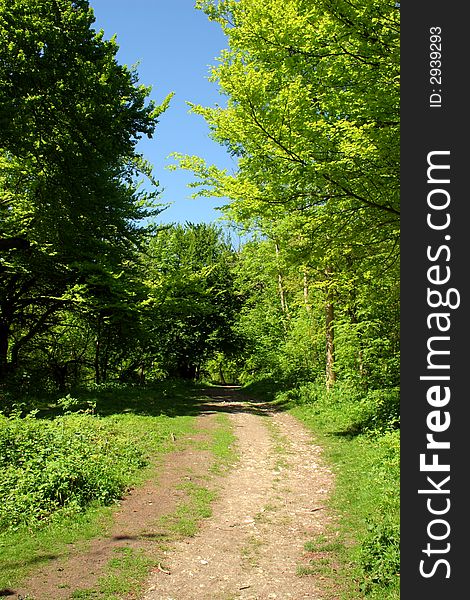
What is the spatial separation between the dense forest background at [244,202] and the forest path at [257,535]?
122cm

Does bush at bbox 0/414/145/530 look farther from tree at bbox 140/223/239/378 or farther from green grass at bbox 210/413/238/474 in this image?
tree at bbox 140/223/239/378

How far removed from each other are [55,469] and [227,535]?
3295 millimetres

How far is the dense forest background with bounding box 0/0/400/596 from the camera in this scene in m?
7.06

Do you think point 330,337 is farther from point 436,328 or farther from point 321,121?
point 436,328

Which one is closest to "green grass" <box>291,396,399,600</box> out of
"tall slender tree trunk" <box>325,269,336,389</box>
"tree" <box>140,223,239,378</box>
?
"tall slender tree trunk" <box>325,269,336,389</box>

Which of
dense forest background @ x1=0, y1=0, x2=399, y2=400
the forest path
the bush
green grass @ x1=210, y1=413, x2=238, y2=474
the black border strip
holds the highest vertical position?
dense forest background @ x1=0, y1=0, x2=399, y2=400

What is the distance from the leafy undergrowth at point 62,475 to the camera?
6.42m

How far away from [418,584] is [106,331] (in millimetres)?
20961

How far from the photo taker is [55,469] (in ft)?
26.8

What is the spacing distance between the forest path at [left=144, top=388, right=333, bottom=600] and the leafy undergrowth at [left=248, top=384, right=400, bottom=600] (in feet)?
1.08

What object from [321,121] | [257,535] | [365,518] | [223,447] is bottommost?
[257,535]

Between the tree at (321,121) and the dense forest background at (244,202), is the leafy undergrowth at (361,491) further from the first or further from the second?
the tree at (321,121)

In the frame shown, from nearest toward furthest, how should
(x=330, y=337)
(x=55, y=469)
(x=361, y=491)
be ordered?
(x=55, y=469) → (x=361, y=491) → (x=330, y=337)

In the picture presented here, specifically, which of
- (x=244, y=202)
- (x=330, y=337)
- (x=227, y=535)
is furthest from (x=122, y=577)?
(x=330, y=337)
